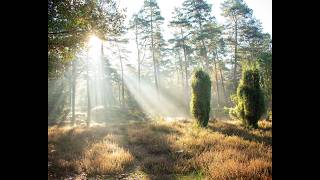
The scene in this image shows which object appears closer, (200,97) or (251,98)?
(251,98)

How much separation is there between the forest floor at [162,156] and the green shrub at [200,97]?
4.45 ft

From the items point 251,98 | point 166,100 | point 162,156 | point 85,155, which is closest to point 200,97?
point 251,98

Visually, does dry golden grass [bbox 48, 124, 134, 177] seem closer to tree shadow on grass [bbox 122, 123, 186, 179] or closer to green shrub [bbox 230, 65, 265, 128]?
tree shadow on grass [bbox 122, 123, 186, 179]

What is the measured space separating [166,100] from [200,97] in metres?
14.9

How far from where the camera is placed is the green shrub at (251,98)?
528 inches

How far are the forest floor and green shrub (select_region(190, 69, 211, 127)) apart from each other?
1356 mm

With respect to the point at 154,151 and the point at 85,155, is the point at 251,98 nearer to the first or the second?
the point at 154,151

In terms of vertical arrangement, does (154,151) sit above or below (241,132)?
below

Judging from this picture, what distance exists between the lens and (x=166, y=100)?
29.3 meters

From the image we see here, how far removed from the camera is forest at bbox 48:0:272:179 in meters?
8.10
